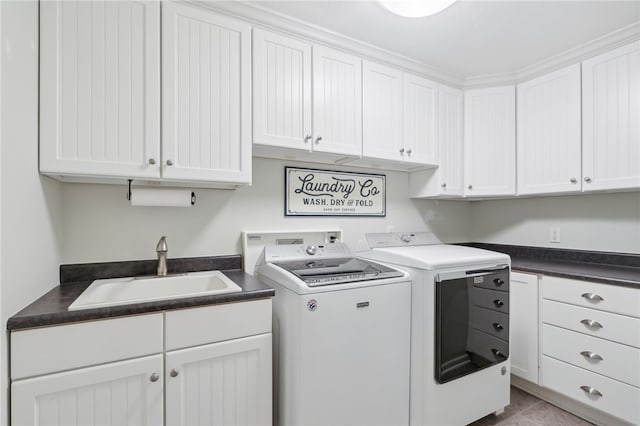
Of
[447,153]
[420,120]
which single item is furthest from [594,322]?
[420,120]

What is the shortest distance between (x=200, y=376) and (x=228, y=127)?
1181 mm

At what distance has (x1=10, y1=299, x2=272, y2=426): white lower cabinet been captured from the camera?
3.47 feet

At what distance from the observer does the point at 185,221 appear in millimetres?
1826

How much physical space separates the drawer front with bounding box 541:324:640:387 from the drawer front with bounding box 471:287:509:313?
391 mm

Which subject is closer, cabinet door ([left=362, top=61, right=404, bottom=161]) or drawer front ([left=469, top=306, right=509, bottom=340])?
drawer front ([left=469, top=306, right=509, bottom=340])

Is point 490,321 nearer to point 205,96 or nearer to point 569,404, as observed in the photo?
point 569,404

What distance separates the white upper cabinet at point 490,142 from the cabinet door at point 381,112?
752 millimetres

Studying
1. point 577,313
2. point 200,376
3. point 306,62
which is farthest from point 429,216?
point 200,376

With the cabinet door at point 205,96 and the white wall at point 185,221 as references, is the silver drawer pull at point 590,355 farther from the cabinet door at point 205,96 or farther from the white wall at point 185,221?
the cabinet door at point 205,96

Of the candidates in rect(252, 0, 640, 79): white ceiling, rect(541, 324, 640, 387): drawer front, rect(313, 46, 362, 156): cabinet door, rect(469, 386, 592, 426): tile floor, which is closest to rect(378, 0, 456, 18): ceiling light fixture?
rect(252, 0, 640, 79): white ceiling

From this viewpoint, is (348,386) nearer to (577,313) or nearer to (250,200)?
(250,200)

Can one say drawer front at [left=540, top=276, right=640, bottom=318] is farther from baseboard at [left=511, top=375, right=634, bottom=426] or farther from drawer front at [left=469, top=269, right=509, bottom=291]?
baseboard at [left=511, top=375, right=634, bottom=426]

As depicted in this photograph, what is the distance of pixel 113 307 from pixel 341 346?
1005 millimetres

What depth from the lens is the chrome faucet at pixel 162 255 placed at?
5.41 ft
